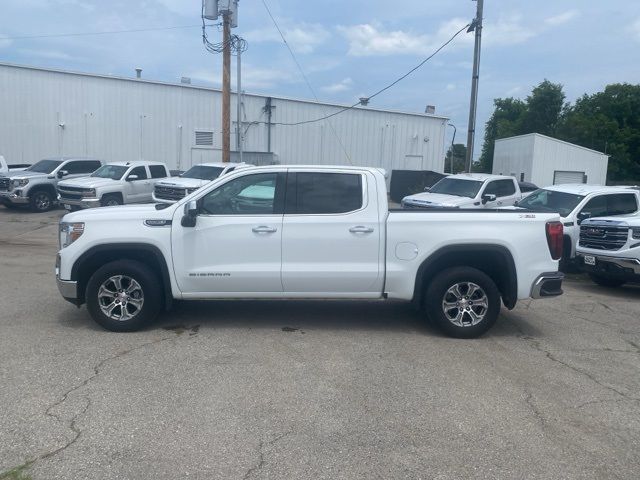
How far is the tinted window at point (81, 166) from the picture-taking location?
22.8 metres

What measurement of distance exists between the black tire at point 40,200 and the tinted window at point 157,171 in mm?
3758

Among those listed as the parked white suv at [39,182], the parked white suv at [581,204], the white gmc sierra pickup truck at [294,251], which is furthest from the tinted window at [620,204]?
the parked white suv at [39,182]

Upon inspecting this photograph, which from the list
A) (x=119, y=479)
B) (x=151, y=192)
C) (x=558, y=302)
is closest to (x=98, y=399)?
(x=119, y=479)

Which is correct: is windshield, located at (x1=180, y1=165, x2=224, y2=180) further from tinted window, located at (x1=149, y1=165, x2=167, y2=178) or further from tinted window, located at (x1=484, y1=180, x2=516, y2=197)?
tinted window, located at (x1=484, y1=180, x2=516, y2=197)

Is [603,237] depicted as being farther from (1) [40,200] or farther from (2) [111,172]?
(1) [40,200]

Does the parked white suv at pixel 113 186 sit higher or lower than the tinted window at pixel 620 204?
lower

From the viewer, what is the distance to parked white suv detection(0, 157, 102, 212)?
21328 mm

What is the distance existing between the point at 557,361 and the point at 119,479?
4585 millimetres

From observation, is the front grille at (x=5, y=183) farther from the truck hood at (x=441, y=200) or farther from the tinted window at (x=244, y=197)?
the tinted window at (x=244, y=197)

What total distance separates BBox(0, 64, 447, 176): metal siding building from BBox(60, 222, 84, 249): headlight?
973 inches

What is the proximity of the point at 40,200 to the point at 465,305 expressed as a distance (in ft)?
61.3

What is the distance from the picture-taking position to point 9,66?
93.0 feet

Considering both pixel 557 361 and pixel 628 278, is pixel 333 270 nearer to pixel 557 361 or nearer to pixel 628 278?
pixel 557 361

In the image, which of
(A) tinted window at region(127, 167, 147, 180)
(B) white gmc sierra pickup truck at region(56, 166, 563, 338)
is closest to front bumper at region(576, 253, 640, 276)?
(B) white gmc sierra pickup truck at region(56, 166, 563, 338)
